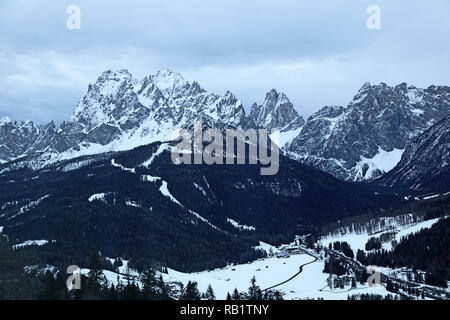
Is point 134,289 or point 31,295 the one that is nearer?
point 134,289

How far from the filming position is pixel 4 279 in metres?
181

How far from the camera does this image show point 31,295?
509ft
